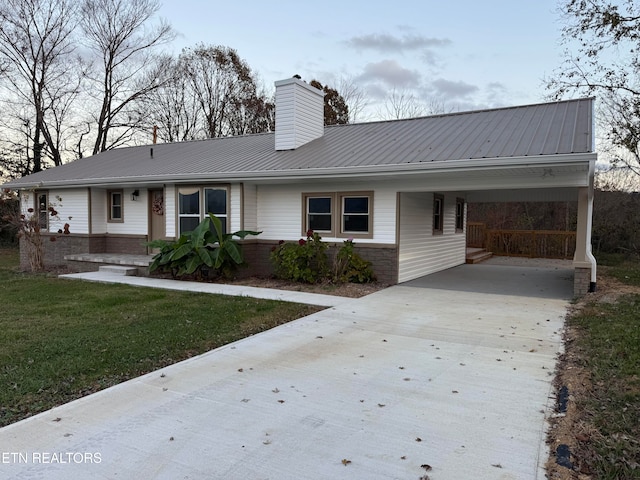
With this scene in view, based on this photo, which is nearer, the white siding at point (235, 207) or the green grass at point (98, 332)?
the green grass at point (98, 332)

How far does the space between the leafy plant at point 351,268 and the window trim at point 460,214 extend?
5874 mm

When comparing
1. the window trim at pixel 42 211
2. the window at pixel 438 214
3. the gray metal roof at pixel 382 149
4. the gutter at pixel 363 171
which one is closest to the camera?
the gutter at pixel 363 171

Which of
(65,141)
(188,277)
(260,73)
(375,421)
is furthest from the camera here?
(260,73)

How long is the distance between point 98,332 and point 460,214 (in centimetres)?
1216

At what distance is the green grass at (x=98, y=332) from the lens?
13.3ft

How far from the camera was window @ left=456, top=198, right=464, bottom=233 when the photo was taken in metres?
14.7

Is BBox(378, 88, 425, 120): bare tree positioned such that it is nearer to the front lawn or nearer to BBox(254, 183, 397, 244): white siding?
BBox(254, 183, 397, 244): white siding

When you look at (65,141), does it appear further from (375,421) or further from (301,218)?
(375,421)

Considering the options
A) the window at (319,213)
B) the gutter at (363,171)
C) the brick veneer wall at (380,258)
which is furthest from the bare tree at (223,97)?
the brick veneer wall at (380,258)

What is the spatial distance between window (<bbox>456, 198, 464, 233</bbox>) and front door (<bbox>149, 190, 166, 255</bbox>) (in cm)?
909

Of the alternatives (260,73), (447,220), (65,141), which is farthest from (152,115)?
(447,220)

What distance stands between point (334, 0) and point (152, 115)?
19149 millimetres

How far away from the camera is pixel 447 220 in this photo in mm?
13633

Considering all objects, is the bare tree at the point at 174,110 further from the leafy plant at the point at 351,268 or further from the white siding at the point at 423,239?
the leafy plant at the point at 351,268
